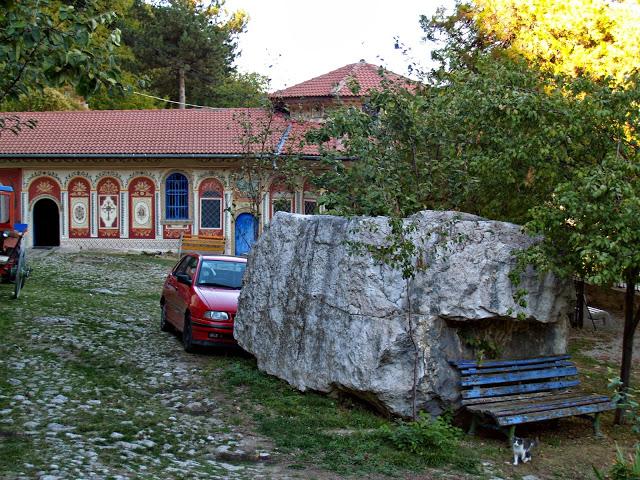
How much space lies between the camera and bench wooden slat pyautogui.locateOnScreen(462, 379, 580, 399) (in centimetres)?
755

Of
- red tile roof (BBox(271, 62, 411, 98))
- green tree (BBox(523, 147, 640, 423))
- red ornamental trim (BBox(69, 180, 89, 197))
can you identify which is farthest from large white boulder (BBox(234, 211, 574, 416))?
red ornamental trim (BBox(69, 180, 89, 197))

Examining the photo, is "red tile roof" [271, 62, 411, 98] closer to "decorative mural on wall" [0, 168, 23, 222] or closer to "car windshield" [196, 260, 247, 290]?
"decorative mural on wall" [0, 168, 23, 222]

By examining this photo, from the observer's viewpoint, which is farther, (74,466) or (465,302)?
(465,302)

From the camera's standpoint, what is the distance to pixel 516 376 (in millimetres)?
7926

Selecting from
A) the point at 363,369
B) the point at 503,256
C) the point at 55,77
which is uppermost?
the point at 55,77

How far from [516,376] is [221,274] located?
556 cm

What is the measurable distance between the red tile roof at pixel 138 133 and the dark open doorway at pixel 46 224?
274cm

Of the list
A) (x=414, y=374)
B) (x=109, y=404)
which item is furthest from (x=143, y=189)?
(x=414, y=374)

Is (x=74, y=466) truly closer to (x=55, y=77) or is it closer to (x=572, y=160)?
(x=55, y=77)

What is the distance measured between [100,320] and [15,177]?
18914 millimetres

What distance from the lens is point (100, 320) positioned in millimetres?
13562

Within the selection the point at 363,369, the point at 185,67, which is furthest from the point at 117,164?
the point at 363,369

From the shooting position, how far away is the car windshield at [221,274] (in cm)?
1162

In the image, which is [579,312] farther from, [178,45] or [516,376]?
[178,45]
